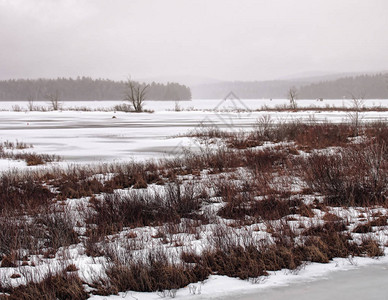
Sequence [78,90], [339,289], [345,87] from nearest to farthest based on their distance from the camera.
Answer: [339,289], [78,90], [345,87]

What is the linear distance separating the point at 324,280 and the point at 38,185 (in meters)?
7.52

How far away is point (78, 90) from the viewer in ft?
478

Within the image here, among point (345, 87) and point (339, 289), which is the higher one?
point (345, 87)

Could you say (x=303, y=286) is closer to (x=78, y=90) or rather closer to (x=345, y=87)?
(x=78, y=90)

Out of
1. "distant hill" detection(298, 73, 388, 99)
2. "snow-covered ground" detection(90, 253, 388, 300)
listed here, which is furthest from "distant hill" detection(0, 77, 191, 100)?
"snow-covered ground" detection(90, 253, 388, 300)

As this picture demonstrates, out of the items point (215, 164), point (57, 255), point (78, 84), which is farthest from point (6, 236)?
point (78, 84)

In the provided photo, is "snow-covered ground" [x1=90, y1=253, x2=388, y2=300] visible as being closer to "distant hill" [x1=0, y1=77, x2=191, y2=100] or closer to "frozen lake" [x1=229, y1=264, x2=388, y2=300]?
"frozen lake" [x1=229, y1=264, x2=388, y2=300]

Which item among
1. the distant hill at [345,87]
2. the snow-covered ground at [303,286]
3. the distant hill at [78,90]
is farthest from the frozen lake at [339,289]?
the distant hill at [345,87]

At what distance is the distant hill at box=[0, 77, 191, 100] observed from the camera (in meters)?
142

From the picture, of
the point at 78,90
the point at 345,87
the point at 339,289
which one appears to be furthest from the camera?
the point at 345,87

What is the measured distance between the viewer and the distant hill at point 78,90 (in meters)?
142

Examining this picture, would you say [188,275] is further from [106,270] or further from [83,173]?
[83,173]

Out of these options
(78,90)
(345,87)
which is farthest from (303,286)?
(345,87)

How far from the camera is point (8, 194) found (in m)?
8.53
